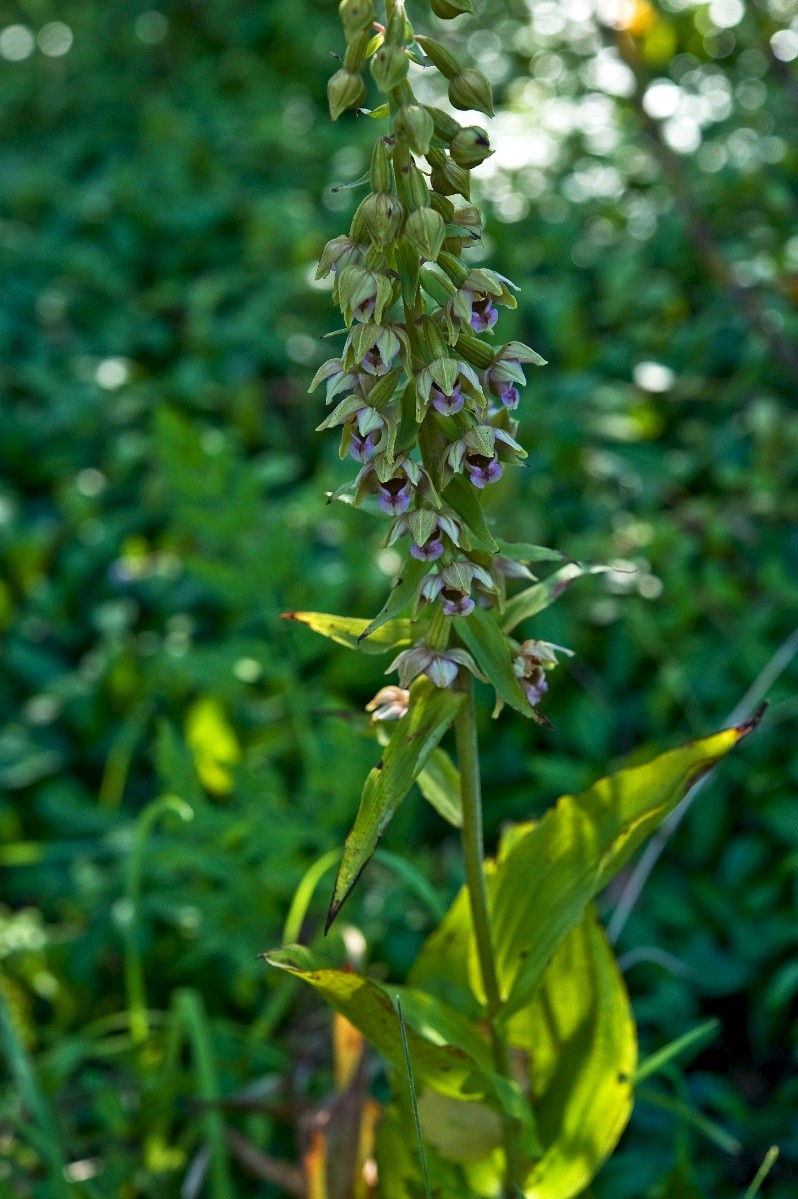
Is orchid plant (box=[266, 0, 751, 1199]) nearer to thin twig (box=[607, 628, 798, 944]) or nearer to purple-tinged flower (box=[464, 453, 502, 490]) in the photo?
purple-tinged flower (box=[464, 453, 502, 490])

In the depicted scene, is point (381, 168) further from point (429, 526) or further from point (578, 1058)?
point (578, 1058)

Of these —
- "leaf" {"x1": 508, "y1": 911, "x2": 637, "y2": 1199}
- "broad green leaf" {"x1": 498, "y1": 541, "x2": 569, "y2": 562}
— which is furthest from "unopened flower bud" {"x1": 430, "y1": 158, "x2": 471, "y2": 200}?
"leaf" {"x1": 508, "y1": 911, "x2": 637, "y2": 1199}

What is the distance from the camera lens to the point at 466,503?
1.28m

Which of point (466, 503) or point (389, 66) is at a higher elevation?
point (389, 66)

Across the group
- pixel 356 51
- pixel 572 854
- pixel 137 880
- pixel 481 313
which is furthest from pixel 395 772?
pixel 137 880

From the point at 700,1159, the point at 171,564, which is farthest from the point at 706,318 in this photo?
the point at 700,1159

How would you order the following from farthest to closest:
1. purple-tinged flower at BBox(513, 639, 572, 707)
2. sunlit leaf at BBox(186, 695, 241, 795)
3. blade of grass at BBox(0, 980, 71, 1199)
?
sunlit leaf at BBox(186, 695, 241, 795) → blade of grass at BBox(0, 980, 71, 1199) → purple-tinged flower at BBox(513, 639, 572, 707)

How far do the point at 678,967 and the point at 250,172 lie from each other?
138 inches

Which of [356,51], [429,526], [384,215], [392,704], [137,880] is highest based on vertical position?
[356,51]

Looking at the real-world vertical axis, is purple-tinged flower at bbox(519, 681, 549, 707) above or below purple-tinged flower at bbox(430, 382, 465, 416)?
below

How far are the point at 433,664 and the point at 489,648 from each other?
0.07m

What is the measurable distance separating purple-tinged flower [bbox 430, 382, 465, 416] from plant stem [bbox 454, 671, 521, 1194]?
0.30 m

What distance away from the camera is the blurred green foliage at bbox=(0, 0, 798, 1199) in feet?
6.79

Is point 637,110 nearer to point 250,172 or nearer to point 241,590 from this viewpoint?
point 241,590
